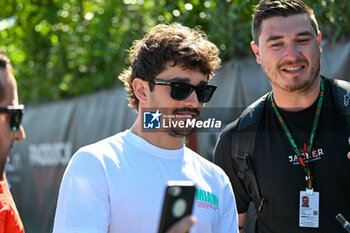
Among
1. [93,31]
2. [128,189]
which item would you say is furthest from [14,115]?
[93,31]

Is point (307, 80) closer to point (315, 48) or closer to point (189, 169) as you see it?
point (315, 48)

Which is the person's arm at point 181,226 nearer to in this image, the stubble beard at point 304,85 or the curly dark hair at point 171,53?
the curly dark hair at point 171,53

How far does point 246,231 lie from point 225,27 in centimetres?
231

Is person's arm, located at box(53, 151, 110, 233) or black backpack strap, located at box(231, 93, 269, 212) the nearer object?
person's arm, located at box(53, 151, 110, 233)

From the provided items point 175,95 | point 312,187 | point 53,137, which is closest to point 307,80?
point 312,187

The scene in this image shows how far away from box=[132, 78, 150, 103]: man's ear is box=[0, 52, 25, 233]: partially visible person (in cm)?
63

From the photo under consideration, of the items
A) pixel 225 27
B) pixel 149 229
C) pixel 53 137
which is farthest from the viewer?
pixel 53 137

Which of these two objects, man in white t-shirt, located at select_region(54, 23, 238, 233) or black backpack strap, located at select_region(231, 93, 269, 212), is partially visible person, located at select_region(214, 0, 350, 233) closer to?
black backpack strap, located at select_region(231, 93, 269, 212)

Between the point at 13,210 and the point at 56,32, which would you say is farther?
the point at 56,32

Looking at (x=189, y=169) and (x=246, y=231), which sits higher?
(x=189, y=169)

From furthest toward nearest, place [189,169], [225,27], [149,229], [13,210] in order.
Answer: [225,27] → [13,210] → [189,169] → [149,229]

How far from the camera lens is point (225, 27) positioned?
5.67m

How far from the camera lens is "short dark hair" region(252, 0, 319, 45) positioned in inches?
137

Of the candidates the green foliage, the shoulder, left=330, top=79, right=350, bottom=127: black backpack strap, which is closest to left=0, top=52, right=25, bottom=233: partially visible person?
the shoulder
